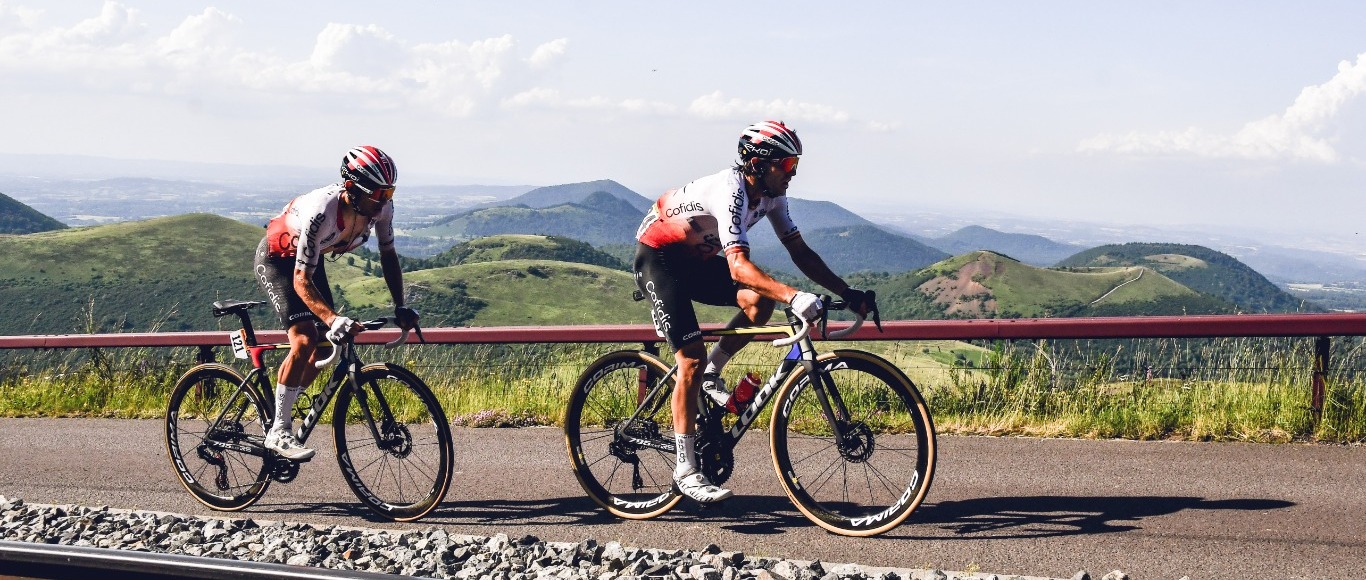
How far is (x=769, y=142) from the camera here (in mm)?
5320

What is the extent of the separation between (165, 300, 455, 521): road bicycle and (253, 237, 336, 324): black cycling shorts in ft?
0.88

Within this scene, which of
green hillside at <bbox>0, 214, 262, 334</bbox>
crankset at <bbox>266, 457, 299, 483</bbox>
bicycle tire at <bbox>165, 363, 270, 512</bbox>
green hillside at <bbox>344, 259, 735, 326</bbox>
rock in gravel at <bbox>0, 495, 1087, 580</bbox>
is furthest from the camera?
green hillside at <bbox>0, 214, 262, 334</bbox>

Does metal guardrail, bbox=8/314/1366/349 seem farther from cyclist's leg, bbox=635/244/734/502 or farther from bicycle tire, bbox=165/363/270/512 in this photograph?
cyclist's leg, bbox=635/244/734/502

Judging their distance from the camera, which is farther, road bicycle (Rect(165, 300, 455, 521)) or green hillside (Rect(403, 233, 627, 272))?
green hillside (Rect(403, 233, 627, 272))

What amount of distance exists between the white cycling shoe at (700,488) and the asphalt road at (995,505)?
0.74 feet

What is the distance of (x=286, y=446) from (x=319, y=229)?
1322 mm

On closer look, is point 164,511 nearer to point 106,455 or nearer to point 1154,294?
point 106,455

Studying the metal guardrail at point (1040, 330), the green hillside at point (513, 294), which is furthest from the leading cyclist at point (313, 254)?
the green hillside at point (513, 294)

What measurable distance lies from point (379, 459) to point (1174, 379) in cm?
630

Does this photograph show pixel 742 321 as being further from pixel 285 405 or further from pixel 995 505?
pixel 285 405

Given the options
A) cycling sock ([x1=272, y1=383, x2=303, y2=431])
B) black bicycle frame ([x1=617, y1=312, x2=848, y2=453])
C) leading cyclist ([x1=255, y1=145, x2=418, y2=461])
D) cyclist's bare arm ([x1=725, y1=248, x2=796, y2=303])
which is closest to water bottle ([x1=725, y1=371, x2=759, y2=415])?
black bicycle frame ([x1=617, y1=312, x2=848, y2=453])

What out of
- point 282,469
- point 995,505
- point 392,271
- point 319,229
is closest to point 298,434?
point 282,469

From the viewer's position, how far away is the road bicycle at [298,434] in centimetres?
602

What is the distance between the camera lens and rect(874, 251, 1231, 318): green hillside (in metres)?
154
